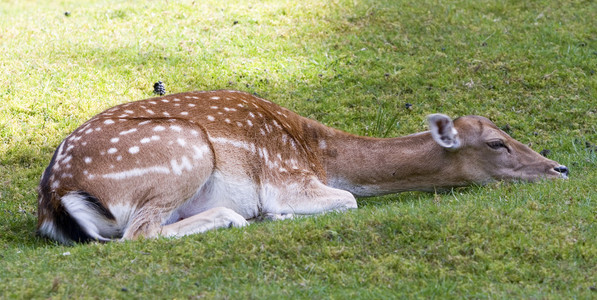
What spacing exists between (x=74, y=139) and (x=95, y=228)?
826 millimetres

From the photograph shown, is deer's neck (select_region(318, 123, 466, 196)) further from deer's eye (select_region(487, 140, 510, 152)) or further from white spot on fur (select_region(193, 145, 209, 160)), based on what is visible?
white spot on fur (select_region(193, 145, 209, 160))

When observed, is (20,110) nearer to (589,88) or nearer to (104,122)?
(104,122)

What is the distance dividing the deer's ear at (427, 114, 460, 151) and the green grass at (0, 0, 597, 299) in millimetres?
467

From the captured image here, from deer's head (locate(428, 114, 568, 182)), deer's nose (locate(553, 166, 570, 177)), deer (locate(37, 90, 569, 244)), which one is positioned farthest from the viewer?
deer's head (locate(428, 114, 568, 182))

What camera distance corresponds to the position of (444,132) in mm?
6996

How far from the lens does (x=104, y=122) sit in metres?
6.35

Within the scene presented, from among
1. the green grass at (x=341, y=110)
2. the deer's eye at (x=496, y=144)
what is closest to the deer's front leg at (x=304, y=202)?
the green grass at (x=341, y=110)

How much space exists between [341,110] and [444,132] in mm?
2219

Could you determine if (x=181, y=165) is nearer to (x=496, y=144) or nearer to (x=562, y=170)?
(x=496, y=144)

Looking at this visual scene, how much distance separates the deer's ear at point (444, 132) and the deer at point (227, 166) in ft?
0.03

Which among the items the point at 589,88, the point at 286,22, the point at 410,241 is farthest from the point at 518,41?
the point at 410,241

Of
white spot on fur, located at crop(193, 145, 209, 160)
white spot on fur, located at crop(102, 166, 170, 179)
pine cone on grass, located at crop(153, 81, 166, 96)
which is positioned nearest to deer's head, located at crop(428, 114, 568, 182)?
white spot on fur, located at crop(193, 145, 209, 160)

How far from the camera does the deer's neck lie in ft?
23.3

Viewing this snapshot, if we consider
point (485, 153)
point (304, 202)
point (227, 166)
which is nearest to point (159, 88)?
point (227, 166)
